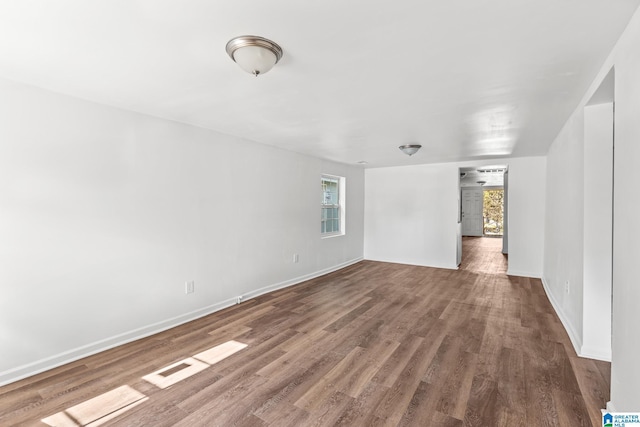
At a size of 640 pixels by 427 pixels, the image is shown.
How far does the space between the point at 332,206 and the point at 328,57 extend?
180 inches

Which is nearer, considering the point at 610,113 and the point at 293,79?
the point at 293,79

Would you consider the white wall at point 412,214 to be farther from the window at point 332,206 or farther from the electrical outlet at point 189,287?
the electrical outlet at point 189,287

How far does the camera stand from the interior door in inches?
507

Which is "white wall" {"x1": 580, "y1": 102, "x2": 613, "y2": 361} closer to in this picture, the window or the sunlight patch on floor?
the sunlight patch on floor

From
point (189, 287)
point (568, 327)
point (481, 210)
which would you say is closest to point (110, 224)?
point (189, 287)

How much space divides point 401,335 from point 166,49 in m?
3.18

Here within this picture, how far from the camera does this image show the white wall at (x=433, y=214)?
5.63 meters

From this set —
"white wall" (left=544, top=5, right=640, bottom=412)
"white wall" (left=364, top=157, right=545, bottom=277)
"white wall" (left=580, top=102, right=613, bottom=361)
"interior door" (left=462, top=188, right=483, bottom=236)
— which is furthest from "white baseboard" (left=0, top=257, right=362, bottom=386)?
"interior door" (left=462, top=188, right=483, bottom=236)

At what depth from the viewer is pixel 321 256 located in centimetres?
582

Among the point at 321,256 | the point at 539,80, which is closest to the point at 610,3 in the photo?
the point at 539,80

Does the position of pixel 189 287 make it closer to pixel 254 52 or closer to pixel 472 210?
pixel 254 52

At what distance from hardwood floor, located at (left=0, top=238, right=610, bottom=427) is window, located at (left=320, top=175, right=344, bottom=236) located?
2.51 m

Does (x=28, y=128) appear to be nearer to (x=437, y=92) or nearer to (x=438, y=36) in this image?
(x=438, y=36)

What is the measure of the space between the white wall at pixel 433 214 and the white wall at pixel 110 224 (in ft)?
11.7
